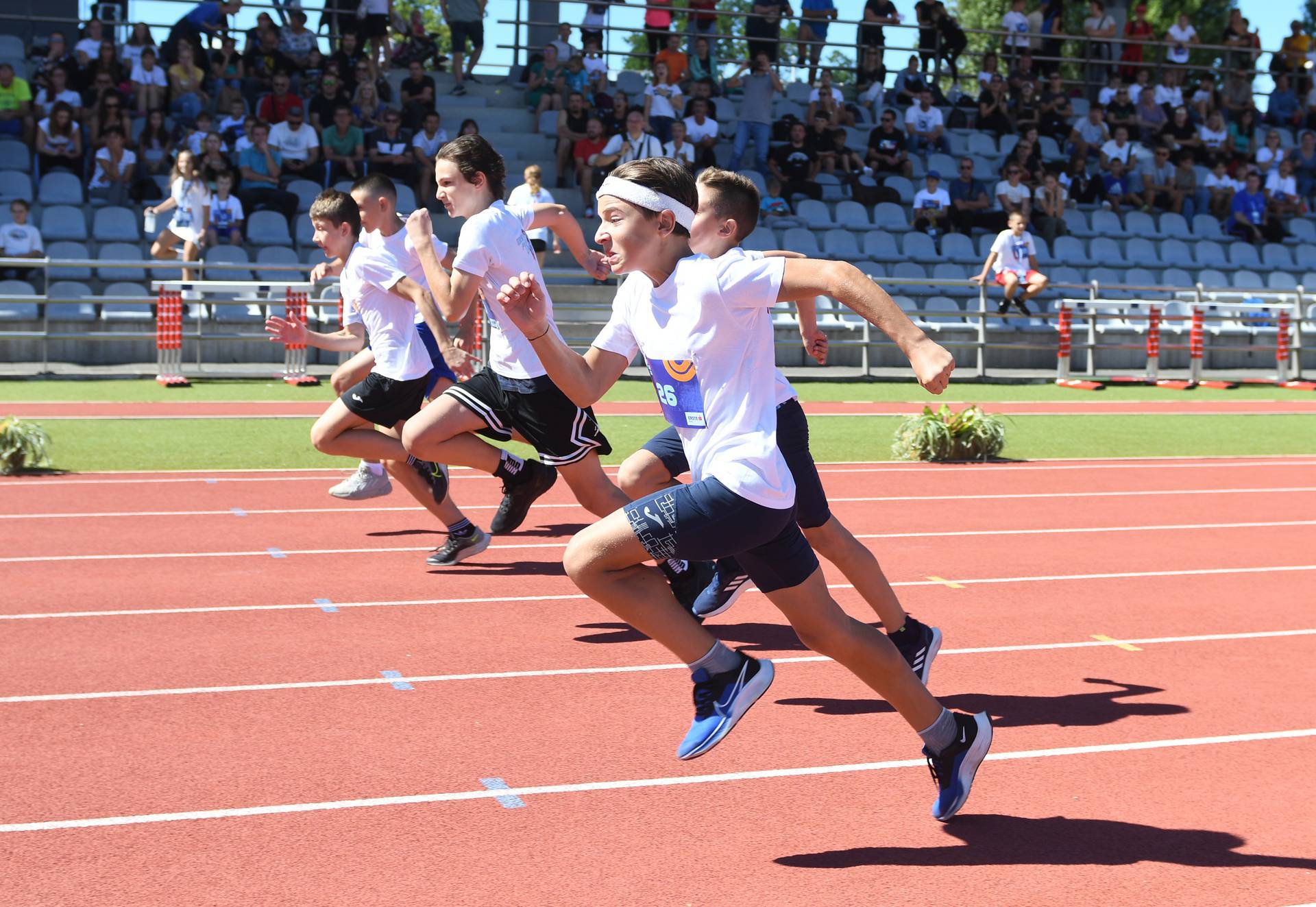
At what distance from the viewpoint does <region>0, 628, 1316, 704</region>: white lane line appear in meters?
5.53

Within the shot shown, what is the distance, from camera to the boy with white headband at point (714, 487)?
398 centimetres

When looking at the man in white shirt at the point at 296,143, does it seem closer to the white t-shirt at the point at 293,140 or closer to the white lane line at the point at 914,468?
the white t-shirt at the point at 293,140

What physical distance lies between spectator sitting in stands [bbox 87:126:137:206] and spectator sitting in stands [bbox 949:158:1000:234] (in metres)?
13.3

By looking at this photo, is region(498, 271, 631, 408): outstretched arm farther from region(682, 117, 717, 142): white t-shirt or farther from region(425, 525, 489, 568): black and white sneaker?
region(682, 117, 717, 142): white t-shirt

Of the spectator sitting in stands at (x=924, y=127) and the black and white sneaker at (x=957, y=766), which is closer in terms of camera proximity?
the black and white sneaker at (x=957, y=766)

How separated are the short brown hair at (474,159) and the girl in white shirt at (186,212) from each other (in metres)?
13.5

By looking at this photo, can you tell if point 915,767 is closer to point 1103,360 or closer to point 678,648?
point 678,648

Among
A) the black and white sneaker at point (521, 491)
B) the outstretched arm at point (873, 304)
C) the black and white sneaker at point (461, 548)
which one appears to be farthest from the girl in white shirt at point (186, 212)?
the outstretched arm at point (873, 304)

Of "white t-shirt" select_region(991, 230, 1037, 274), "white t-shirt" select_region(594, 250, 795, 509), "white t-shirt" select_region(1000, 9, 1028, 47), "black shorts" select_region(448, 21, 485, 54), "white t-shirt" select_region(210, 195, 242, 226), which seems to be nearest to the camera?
"white t-shirt" select_region(594, 250, 795, 509)

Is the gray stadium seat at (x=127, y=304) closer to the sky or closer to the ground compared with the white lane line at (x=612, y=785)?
closer to the sky

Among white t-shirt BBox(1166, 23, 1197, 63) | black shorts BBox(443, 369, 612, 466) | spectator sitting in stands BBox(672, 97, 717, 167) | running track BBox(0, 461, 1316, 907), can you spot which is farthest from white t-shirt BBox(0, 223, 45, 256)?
white t-shirt BBox(1166, 23, 1197, 63)

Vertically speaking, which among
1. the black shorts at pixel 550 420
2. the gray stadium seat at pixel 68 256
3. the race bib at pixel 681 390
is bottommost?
the black shorts at pixel 550 420

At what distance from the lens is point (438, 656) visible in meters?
6.17

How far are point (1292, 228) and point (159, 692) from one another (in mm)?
27456
